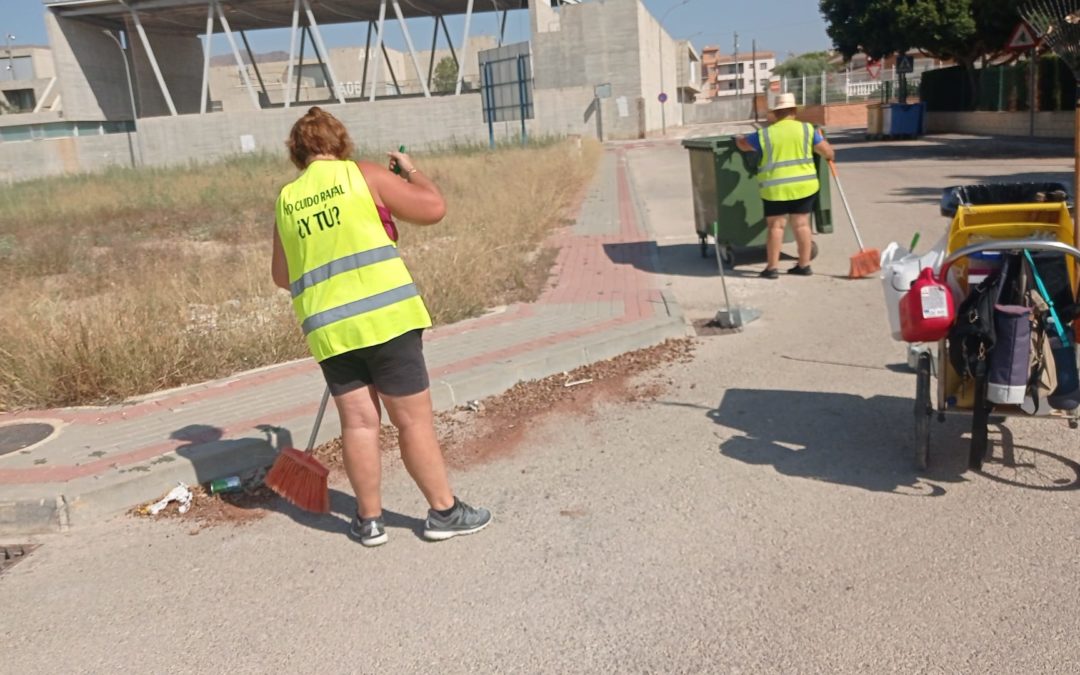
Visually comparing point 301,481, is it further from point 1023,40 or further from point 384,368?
point 1023,40

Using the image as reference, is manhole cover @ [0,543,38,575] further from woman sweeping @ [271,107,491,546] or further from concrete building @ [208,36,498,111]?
concrete building @ [208,36,498,111]

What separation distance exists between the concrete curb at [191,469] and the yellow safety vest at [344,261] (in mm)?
1550

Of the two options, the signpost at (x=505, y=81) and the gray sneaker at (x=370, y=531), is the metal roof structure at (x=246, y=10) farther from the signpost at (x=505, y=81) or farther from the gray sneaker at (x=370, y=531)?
the gray sneaker at (x=370, y=531)

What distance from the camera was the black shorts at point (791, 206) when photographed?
1002 centimetres

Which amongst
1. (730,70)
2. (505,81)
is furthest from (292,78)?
(730,70)

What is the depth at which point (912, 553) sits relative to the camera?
4.07 metres

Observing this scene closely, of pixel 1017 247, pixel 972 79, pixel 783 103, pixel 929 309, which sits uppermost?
pixel 972 79

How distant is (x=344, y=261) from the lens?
13.6ft

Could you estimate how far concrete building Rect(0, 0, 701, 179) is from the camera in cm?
5541

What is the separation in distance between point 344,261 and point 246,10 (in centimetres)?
5952

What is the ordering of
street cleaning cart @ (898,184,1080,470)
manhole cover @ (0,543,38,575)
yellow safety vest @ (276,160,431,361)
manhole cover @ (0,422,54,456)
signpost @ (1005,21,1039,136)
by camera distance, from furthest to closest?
signpost @ (1005,21,1039,136), manhole cover @ (0,422,54,456), manhole cover @ (0,543,38,575), street cleaning cart @ (898,184,1080,470), yellow safety vest @ (276,160,431,361)

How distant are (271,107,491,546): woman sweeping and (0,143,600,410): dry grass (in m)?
2.99

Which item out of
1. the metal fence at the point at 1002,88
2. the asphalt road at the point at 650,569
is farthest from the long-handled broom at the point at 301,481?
the metal fence at the point at 1002,88

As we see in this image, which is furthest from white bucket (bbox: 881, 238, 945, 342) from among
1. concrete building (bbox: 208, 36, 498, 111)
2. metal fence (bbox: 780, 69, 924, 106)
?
concrete building (bbox: 208, 36, 498, 111)
